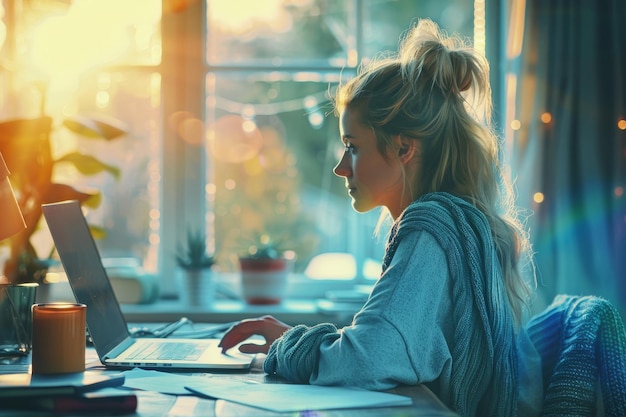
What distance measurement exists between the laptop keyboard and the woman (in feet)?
0.26

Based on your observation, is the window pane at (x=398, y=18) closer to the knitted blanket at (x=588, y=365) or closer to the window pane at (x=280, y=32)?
the window pane at (x=280, y=32)

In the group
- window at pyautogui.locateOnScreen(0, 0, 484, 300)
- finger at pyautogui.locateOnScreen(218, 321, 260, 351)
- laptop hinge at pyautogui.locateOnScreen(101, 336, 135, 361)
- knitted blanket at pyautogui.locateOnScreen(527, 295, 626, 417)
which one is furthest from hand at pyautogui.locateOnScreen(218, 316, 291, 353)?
window at pyautogui.locateOnScreen(0, 0, 484, 300)

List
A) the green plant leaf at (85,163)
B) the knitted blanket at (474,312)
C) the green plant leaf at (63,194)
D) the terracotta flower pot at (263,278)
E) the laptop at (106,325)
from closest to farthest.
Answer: the knitted blanket at (474,312)
the laptop at (106,325)
the green plant leaf at (63,194)
the green plant leaf at (85,163)
the terracotta flower pot at (263,278)

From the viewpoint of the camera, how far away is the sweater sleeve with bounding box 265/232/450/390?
1.17 m

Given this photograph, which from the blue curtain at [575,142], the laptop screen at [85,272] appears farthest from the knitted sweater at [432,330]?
the blue curtain at [575,142]

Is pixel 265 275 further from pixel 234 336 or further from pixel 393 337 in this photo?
pixel 393 337

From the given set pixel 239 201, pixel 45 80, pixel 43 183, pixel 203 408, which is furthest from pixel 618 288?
pixel 45 80

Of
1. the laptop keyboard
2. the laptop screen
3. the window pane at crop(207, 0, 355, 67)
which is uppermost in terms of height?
the window pane at crop(207, 0, 355, 67)

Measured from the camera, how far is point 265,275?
2689 millimetres

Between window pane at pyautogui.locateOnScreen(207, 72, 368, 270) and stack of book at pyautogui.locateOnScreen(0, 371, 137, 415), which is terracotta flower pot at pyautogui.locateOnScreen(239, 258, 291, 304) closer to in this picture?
window pane at pyautogui.locateOnScreen(207, 72, 368, 270)

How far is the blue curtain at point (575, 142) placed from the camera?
2271 millimetres

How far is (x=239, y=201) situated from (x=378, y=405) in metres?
1.93

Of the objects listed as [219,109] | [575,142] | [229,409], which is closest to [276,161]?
[219,109]

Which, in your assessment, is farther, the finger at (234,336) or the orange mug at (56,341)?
the finger at (234,336)
